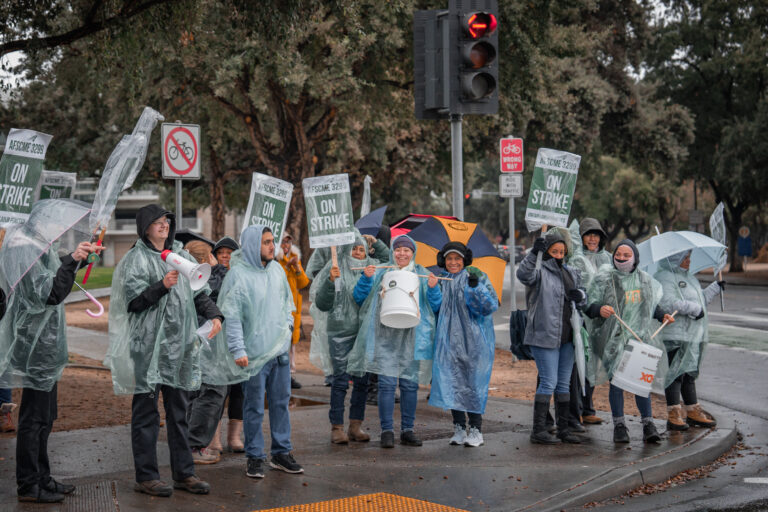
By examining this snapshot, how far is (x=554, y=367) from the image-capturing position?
7566 mm

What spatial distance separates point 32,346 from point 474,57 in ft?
15.3

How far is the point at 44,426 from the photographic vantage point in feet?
18.4

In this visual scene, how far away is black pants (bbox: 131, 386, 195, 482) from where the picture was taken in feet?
18.5

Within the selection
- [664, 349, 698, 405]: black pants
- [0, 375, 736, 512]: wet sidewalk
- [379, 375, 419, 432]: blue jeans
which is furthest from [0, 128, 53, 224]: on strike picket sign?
[664, 349, 698, 405]: black pants

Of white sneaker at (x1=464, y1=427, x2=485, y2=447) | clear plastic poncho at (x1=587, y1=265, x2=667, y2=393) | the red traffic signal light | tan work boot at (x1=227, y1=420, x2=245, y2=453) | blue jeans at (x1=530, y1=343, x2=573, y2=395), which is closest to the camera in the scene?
tan work boot at (x1=227, y1=420, x2=245, y2=453)

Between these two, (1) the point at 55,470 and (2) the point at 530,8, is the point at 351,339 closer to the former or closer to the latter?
(1) the point at 55,470

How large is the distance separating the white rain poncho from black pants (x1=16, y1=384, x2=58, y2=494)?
105 mm

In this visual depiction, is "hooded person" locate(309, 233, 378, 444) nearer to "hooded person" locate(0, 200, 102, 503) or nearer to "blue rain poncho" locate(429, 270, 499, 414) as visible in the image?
"blue rain poncho" locate(429, 270, 499, 414)

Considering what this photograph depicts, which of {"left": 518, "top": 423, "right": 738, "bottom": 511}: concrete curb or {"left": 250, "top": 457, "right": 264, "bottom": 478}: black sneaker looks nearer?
{"left": 518, "top": 423, "right": 738, "bottom": 511}: concrete curb

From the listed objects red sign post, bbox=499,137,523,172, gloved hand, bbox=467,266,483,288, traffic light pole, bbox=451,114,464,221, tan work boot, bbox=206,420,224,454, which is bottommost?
tan work boot, bbox=206,420,224,454

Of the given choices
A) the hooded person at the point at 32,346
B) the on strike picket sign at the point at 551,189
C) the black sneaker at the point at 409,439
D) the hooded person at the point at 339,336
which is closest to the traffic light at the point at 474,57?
the on strike picket sign at the point at 551,189

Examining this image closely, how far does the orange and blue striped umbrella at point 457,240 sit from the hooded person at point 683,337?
1463mm

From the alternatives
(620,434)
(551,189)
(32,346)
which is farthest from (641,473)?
(32,346)

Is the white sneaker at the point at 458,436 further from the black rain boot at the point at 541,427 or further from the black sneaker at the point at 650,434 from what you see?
the black sneaker at the point at 650,434
